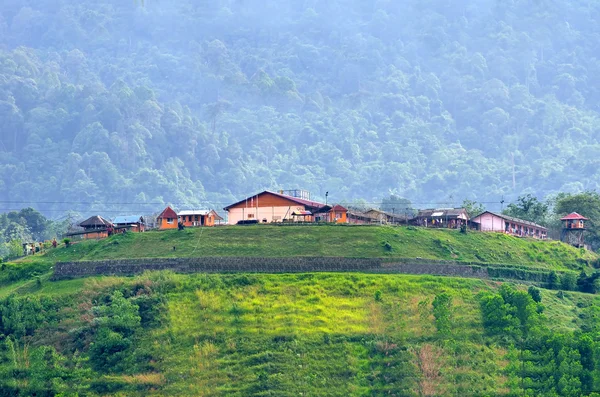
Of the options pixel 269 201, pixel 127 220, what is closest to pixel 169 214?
pixel 127 220

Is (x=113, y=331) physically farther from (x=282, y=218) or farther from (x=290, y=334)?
(x=282, y=218)

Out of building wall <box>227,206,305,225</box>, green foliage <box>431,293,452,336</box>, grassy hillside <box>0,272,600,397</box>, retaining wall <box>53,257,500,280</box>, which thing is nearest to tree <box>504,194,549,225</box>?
building wall <box>227,206,305,225</box>

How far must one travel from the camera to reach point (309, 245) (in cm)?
11644

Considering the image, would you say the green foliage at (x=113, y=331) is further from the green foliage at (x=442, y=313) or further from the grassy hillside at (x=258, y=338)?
the green foliage at (x=442, y=313)

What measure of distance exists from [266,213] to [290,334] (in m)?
40.9

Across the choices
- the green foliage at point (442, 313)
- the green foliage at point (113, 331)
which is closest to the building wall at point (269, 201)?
the green foliage at point (113, 331)

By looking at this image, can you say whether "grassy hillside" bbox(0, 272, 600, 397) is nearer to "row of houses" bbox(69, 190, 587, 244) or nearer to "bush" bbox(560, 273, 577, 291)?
"bush" bbox(560, 273, 577, 291)

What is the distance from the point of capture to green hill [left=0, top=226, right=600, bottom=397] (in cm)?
9119

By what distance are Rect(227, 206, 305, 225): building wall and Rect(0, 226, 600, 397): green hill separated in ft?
59.1

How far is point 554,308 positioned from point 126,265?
46800 millimetres

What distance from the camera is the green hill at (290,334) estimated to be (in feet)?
299

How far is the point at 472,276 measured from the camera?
11438 centimetres

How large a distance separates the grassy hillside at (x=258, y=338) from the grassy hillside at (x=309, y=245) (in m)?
6.98

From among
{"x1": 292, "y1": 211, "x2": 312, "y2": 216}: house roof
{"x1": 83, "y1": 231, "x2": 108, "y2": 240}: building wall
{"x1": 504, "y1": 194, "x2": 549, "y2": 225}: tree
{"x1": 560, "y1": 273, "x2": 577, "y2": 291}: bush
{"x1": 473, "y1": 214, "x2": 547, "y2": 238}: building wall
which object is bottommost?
{"x1": 560, "y1": 273, "x2": 577, "y2": 291}: bush
